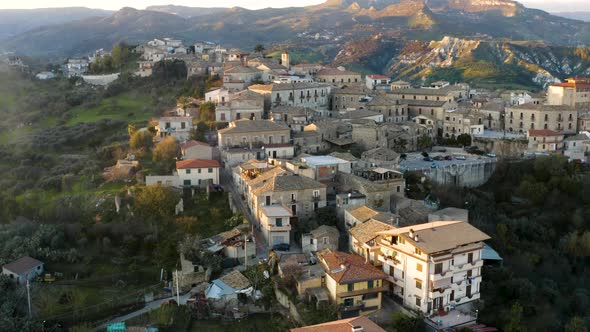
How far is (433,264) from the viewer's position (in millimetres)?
19469

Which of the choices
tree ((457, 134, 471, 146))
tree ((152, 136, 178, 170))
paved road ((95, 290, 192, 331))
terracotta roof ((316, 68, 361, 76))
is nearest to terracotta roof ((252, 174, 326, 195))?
paved road ((95, 290, 192, 331))

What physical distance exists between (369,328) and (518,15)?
19802 cm

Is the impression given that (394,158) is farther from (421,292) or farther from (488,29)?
(488,29)

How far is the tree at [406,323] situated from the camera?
18.7 metres

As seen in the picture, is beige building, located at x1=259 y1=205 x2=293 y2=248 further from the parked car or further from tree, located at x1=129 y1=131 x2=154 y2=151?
tree, located at x1=129 y1=131 x2=154 y2=151

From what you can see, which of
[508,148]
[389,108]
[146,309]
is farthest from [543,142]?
[146,309]

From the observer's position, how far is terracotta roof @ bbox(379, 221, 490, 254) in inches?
767

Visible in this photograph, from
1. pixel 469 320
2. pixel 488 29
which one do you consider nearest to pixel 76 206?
pixel 469 320

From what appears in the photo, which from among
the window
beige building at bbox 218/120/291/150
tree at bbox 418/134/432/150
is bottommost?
the window

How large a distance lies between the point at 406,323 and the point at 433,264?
A: 2.13m

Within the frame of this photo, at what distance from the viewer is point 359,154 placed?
34625 millimetres

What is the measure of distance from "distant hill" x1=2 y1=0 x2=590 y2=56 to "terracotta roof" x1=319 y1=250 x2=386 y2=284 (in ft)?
386

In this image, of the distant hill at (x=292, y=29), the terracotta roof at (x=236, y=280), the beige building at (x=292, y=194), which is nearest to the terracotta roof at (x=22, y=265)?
the terracotta roof at (x=236, y=280)

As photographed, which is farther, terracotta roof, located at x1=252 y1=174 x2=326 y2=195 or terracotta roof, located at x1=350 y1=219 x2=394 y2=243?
terracotta roof, located at x1=252 y1=174 x2=326 y2=195
